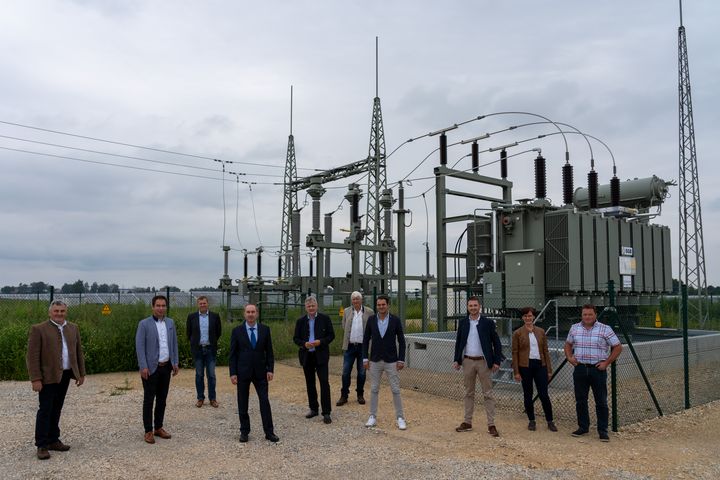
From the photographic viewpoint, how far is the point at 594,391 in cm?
795

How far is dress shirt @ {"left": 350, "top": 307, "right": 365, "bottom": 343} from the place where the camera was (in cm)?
1030

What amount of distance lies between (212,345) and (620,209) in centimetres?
1023

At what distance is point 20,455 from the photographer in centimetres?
706

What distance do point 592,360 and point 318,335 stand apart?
373cm

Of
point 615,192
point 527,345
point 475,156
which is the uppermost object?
point 475,156

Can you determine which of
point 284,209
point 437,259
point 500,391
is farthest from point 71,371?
point 284,209

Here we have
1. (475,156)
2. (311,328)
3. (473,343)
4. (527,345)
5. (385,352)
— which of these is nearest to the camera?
(473,343)

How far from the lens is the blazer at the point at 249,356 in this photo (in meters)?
7.79

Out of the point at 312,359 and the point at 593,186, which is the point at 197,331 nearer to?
the point at 312,359

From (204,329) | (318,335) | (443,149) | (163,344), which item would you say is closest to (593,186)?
(443,149)

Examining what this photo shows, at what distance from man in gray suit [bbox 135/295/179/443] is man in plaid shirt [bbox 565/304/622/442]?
5.17 metres

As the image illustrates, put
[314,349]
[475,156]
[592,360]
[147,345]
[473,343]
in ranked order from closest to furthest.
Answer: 1. [147,345]
2. [592,360]
3. [473,343]
4. [314,349]
5. [475,156]

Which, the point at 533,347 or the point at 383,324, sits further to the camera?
the point at 383,324

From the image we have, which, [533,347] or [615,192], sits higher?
[615,192]
